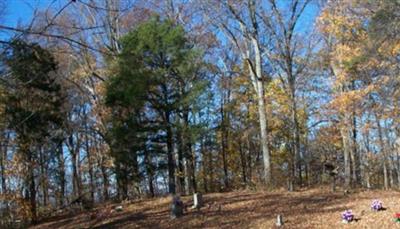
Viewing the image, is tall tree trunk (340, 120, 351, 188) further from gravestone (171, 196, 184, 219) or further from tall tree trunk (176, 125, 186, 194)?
gravestone (171, 196, 184, 219)

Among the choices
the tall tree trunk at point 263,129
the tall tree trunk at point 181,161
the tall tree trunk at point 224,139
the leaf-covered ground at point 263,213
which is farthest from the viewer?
the tall tree trunk at point 224,139

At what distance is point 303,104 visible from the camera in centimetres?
2828

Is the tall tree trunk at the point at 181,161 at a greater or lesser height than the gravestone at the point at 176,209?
greater

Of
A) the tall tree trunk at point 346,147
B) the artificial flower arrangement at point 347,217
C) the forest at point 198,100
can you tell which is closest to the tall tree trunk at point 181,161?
the forest at point 198,100

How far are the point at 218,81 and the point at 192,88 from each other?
10.1 meters

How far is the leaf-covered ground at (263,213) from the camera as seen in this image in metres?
10.8

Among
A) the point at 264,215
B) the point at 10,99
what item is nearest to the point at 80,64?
the point at 10,99

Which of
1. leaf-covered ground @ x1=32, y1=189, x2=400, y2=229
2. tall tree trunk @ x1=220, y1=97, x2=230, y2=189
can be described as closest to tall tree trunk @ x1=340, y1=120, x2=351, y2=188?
leaf-covered ground @ x1=32, y1=189, x2=400, y2=229

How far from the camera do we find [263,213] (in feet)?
40.7

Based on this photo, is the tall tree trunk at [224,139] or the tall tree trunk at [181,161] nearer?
the tall tree trunk at [181,161]

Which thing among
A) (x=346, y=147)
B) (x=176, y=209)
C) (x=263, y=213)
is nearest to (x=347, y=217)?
(x=263, y=213)

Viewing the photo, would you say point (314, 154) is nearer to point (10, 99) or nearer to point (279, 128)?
point (279, 128)

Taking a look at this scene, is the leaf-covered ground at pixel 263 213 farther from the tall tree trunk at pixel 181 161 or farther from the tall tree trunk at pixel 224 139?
the tall tree trunk at pixel 224 139

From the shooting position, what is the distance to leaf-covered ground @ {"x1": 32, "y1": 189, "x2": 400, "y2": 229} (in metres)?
10.8
